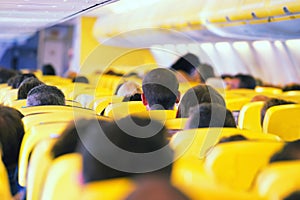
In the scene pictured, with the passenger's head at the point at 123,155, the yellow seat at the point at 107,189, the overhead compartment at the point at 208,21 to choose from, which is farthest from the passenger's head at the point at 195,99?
the overhead compartment at the point at 208,21

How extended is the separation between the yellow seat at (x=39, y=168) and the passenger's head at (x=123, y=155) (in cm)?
41

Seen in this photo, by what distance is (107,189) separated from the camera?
149 centimetres

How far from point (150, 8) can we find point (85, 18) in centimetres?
600

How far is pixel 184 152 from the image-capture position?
6.79 feet

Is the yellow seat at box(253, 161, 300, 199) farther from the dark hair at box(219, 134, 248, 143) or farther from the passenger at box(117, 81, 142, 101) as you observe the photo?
the passenger at box(117, 81, 142, 101)

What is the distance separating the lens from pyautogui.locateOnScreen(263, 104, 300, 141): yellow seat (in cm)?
338

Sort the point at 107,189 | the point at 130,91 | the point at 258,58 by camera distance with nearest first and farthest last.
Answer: the point at 107,189 → the point at 130,91 → the point at 258,58

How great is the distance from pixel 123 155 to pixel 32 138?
3.19 feet

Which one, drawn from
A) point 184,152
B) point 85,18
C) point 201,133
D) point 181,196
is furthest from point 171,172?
point 85,18

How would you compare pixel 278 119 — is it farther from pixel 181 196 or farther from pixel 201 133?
pixel 181 196

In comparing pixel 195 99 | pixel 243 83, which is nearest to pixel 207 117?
pixel 195 99

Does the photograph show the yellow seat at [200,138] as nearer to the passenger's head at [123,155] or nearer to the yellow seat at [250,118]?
the passenger's head at [123,155]

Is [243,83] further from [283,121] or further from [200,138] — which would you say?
[200,138]

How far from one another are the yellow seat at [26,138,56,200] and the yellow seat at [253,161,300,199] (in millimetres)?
848
